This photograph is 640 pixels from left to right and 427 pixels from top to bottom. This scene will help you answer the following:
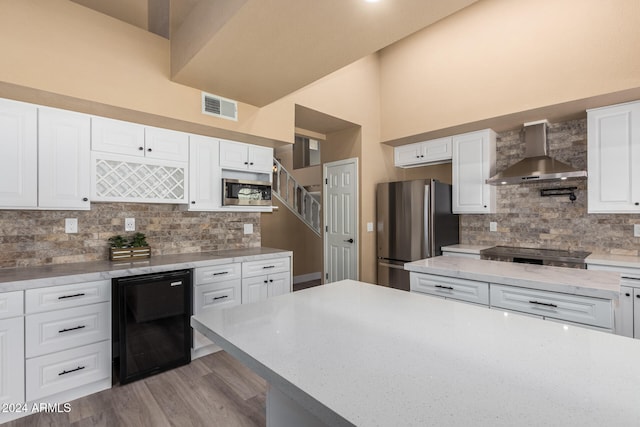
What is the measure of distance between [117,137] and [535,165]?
4.27m

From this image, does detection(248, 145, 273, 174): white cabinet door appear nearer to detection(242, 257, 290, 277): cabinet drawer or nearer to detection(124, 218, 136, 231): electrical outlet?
detection(242, 257, 290, 277): cabinet drawer

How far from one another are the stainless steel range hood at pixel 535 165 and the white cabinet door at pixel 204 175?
3160 millimetres

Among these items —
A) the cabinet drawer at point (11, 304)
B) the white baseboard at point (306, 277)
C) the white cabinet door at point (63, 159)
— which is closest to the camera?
the cabinet drawer at point (11, 304)

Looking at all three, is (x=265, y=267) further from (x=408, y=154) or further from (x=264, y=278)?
(x=408, y=154)

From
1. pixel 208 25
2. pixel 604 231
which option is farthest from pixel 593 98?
pixel 208 25

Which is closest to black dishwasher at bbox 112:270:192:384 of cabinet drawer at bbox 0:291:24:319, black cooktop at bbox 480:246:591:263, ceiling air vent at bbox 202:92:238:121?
cabinet drawer at bbox 0:291:24:319

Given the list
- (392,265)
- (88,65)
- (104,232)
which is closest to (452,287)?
(392,265)

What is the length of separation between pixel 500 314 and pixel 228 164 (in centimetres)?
289

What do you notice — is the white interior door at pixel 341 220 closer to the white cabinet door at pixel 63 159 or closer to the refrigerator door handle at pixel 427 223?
the refrigerator door handle at pixel 427 223

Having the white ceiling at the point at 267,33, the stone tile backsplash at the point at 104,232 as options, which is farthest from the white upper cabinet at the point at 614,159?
the stone tile backsplash at the point at 104,232

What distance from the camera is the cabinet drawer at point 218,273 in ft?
9.36

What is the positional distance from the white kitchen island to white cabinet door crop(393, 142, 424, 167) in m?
3.41

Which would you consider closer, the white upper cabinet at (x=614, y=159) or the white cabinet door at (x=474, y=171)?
the white upper cabinet at (x=614, y=159)

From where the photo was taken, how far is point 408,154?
462 cm
